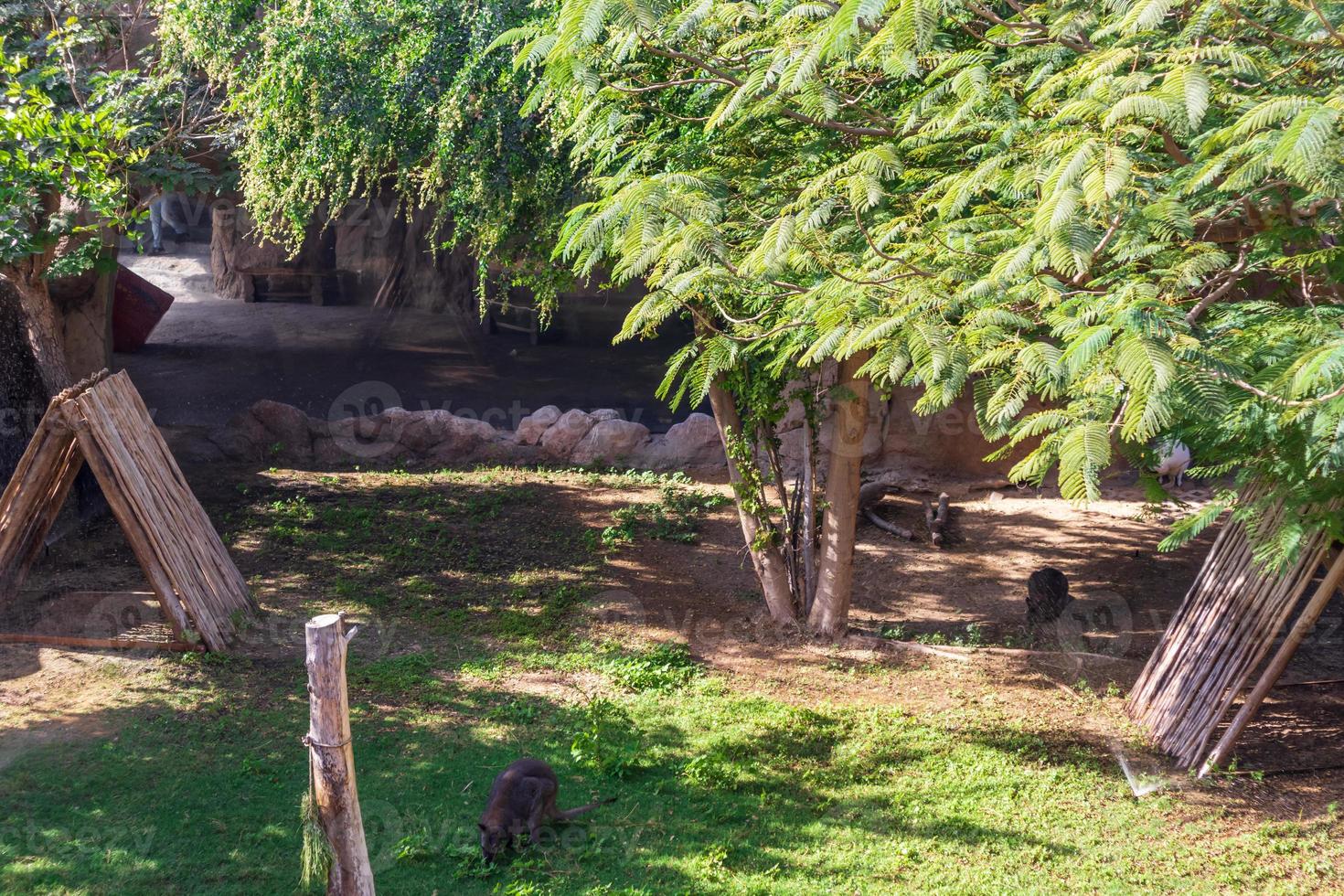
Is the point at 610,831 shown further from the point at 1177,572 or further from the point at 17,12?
the point at 17,12

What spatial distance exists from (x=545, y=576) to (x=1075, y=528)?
4.86 m

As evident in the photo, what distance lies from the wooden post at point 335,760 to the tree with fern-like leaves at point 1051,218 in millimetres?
1832

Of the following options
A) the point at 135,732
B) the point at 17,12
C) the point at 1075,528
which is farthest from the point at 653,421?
the point at 135,732

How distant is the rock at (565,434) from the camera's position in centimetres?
1227

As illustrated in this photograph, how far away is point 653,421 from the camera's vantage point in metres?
14.2

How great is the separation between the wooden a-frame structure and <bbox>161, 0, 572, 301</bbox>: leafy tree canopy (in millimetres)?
2341

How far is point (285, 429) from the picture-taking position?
1204 centimetres

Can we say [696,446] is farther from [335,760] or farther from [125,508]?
[335,760]

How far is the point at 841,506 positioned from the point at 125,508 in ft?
14.4

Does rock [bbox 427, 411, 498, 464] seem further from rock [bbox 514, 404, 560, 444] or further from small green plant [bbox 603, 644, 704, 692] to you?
small green plant [bbox 603, 644, 704, 692]

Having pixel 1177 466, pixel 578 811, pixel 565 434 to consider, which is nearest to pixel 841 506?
pixel 578 811

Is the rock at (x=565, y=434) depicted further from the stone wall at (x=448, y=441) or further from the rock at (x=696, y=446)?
the rock at (x=696, y=446)

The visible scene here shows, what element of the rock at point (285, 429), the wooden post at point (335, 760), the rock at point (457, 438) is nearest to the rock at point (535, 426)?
the rock at point (457, 438)

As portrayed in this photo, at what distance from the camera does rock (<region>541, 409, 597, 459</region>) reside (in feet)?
40.3
